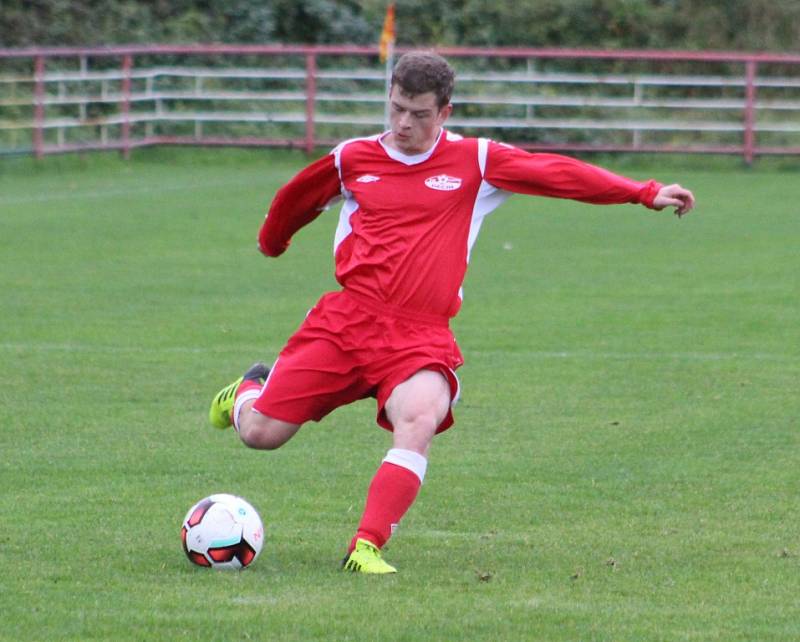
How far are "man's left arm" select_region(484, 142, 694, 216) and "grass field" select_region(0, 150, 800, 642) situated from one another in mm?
1247

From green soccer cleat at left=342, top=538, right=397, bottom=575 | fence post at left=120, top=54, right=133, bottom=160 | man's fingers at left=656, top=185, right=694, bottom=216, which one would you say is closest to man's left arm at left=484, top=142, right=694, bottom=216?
man's fingers at left=656, top=185, right=694, bottom=216

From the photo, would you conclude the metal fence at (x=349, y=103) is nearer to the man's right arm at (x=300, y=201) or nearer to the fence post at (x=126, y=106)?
the fence post at (x=126, y=106)

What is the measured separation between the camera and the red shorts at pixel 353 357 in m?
5.73

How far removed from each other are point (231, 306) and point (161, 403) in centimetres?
369

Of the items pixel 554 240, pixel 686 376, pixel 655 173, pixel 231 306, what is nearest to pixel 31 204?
pixel 554 240

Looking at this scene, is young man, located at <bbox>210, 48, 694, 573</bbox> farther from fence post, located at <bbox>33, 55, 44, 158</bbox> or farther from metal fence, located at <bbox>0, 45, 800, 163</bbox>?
metal fence, located at <bbox>0, 45, 800, 163</bbox>

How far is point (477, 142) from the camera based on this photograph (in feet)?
19.6

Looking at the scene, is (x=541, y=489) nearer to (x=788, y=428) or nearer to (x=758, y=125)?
(x=788, y=428)

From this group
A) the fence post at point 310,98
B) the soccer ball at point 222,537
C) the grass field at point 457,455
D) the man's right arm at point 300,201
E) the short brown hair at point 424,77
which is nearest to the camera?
the grass field at point 457,455

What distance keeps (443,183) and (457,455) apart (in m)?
2.16

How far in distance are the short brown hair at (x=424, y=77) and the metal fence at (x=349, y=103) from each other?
1950 cm

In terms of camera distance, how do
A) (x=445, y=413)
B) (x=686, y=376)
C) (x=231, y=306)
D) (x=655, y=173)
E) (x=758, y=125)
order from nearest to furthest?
1. (x=445, y=413)
2. (x=686, y=376)
3. (x=231, y=306)
4. (x=655, y=173)
5. (x=758, y=125)

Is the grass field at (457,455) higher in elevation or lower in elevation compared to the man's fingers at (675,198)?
lower

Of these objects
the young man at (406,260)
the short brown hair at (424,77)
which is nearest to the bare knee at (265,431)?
the young man at (406,260)
